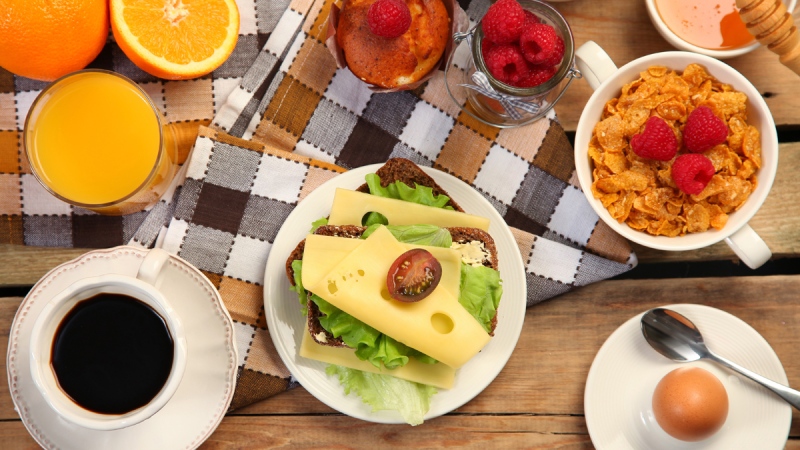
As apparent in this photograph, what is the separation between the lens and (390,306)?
1425mm

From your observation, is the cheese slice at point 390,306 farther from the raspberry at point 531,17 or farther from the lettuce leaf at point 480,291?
the raspberry at point 531,17

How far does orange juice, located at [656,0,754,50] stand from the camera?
1686 millimetres

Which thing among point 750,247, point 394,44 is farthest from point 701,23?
point 394,44

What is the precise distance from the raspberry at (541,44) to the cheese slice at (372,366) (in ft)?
2.28

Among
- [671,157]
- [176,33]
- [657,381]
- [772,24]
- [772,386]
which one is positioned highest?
[772,24]

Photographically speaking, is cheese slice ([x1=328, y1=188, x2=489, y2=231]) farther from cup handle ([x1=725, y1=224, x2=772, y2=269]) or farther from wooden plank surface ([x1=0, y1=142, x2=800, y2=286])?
wooden plank surface ([x1=0, y1=142, x2=800, y2=286])

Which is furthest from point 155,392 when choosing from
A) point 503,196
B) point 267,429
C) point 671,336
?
point 671,336

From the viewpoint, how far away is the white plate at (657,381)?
166 cm

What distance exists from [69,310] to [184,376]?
0.27m

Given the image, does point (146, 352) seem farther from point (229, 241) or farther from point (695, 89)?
point (695, 89)

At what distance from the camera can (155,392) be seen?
1.41 meters

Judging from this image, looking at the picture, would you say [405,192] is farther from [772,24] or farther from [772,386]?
[772,386]

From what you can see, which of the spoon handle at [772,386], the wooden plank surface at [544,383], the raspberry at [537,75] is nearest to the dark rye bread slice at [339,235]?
the wooden plank surface at [544,383]

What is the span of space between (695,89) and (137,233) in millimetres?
1342
